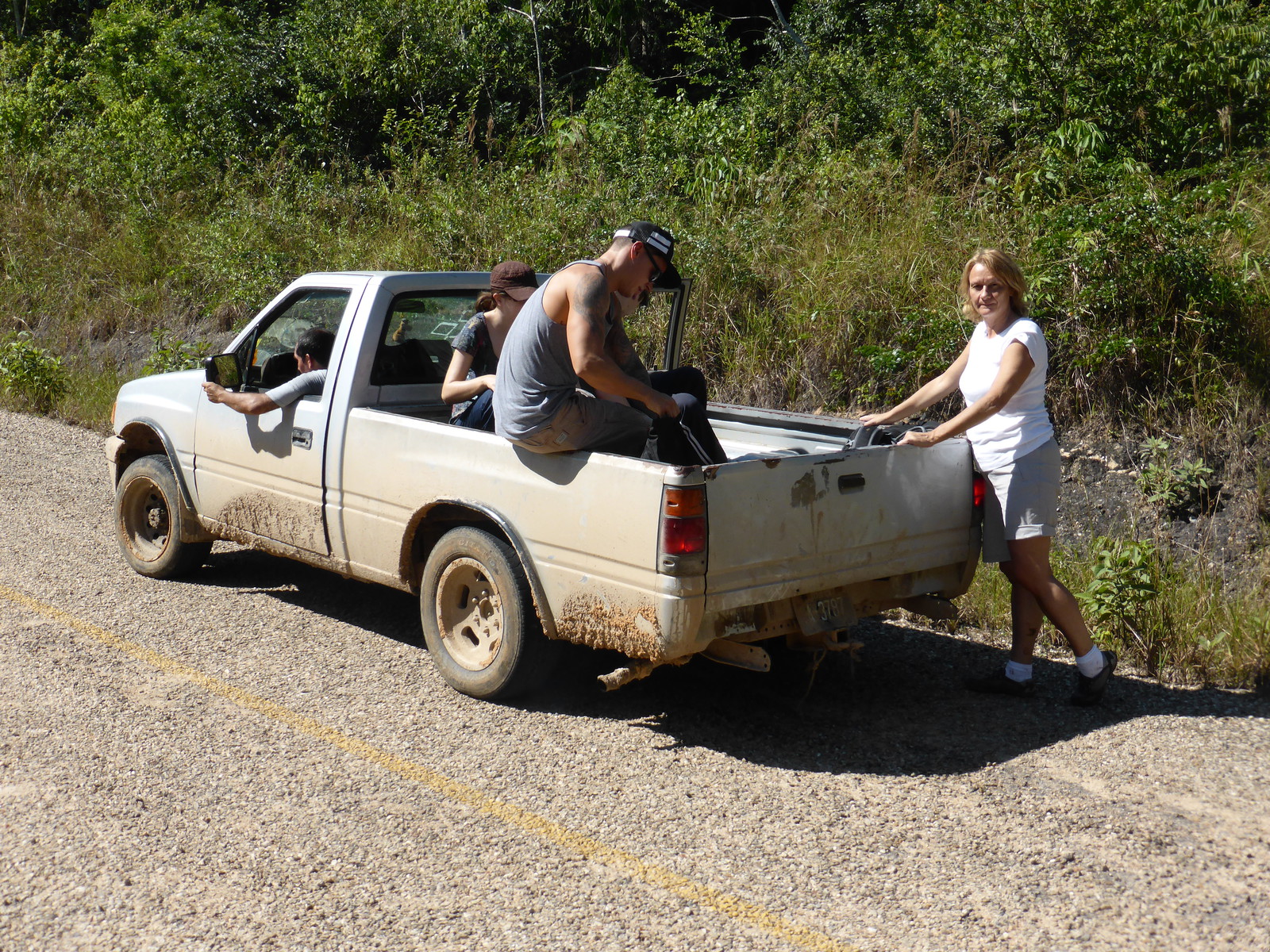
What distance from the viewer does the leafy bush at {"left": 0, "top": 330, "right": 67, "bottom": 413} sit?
13.8m

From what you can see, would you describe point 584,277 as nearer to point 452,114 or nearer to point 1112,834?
point 1112,834

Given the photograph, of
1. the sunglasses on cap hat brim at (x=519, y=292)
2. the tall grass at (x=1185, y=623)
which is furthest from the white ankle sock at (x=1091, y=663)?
the sunglasses on cap hat brim at (x=519, y=292)

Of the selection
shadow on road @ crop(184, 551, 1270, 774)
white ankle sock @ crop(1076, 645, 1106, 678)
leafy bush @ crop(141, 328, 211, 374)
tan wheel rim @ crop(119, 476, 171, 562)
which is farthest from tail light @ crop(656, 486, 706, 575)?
leafy bush @ crop(141, 328, 211, 374)

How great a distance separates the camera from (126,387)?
23.9 feet

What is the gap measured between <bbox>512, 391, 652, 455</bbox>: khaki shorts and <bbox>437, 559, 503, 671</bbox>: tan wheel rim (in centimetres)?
69

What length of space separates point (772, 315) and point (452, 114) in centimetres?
1021

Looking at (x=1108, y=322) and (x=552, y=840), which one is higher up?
(x=1108, y=322)

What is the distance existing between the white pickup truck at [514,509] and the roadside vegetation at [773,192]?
1.75 metres

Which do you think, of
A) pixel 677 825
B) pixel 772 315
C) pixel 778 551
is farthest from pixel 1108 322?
pixel 677 825

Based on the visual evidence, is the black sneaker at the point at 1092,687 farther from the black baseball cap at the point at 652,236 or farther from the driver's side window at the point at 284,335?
the driver's side window at the point at 284,335

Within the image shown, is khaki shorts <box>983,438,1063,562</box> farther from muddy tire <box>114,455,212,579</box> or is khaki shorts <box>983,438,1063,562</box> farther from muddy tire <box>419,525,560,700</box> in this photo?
muddy tire <box>114,455,212,579</box>

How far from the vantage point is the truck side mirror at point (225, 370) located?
20.5ft

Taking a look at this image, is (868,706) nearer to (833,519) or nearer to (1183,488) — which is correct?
(833,519)

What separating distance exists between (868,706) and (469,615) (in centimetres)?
187
